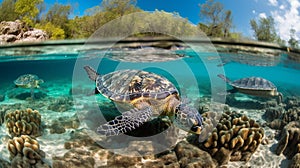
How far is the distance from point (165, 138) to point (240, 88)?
221 inches

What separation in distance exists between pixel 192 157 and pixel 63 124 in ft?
13.8

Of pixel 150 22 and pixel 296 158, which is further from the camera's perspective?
pixel 150 22

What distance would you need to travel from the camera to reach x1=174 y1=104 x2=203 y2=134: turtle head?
14.5 feet

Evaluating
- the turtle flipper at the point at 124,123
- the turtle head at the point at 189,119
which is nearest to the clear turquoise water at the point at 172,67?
the turtle head at the point at 189,119

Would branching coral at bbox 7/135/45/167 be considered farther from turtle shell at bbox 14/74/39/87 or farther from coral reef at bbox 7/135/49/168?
turtle shell at bbox 14/74/39/87

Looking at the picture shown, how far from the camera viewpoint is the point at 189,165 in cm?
468

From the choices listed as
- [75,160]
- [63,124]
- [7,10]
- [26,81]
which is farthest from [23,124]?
[7,10]

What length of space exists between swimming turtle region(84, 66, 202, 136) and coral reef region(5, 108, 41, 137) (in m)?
2.03

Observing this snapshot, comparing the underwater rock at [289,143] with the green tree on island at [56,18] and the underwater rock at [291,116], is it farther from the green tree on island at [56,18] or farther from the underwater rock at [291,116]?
the green tree on island at [56,18]

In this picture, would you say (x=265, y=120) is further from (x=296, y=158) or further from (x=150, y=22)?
(x=150, y=22)

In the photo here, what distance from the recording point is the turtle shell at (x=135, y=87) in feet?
18.1

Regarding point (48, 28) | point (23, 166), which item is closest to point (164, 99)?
point (23, 166)

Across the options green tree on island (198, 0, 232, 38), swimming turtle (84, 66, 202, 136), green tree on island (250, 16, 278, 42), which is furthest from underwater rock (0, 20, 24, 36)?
green tree on island (250, 16, 278, 42)

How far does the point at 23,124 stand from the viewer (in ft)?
20.7
